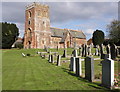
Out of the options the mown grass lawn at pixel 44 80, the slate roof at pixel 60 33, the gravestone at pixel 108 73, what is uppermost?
the slate roof at pixel 60 33

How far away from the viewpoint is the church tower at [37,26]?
4722cm

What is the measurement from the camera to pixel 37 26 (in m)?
47.9

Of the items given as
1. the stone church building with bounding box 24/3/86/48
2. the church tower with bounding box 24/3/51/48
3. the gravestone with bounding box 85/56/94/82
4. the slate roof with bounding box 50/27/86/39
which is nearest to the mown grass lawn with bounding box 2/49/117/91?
the gravestone with bounding box 85/56/94/82

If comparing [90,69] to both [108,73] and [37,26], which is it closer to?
[108,73]

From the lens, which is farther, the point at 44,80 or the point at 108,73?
the point at 44,80

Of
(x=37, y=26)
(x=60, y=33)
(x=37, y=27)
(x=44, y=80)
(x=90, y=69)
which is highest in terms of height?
(x=37, y=26)

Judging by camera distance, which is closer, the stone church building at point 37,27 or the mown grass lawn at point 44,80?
the mown grass lawn at point 44,80

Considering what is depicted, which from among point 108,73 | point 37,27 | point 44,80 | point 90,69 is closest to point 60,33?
point 37,27

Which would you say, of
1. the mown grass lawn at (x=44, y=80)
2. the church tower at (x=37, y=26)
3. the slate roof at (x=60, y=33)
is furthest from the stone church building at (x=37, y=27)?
the mown grass lawn at (x=44, y=80)

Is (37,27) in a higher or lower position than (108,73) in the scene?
higher

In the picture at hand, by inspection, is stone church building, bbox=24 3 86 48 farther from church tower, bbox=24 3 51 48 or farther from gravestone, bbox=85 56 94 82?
gravestone, bbox=85 56 94 82

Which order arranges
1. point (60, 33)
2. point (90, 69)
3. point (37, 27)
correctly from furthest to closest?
point (60, 33) < point (37, 27) < point (90, 69)

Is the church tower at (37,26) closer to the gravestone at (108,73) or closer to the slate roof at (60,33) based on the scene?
the slate roof at (60,33)

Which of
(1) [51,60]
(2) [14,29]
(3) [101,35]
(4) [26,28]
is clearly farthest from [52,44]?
(1) [51,60]
